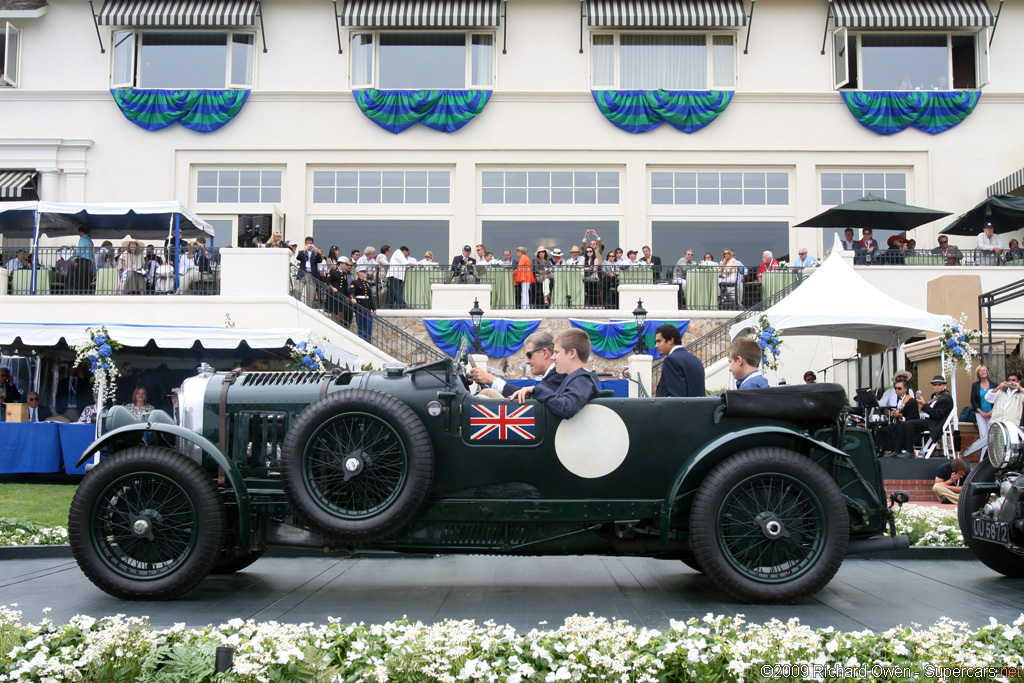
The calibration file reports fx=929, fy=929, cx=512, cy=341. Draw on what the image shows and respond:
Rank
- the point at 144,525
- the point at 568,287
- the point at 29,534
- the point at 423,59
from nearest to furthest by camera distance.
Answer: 1. the point at 144,525
2. the point at 29,534
3. the point at 568,287
4. the point at 423,59

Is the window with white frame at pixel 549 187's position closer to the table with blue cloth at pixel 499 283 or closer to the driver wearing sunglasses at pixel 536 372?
the table with blue cloth at pixel 499 283

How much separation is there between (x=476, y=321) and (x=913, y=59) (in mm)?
15481

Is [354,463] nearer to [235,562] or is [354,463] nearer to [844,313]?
[235,562]

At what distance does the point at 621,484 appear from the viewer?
5.83m

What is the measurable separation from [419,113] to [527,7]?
14.2ft

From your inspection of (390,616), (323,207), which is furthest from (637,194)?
(390,616)

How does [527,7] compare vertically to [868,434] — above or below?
above

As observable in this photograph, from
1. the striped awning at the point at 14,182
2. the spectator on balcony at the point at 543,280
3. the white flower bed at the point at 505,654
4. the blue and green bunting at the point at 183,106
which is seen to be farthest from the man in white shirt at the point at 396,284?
the white flower bed at the point at 505,654

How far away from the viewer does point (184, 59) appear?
85.8 ft

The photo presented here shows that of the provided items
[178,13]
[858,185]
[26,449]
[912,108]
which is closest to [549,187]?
[858,185]

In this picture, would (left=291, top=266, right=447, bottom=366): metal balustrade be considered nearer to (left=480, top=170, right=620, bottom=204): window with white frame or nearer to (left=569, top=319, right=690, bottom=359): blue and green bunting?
(left=569, top=319, right=690, bottom=359): blue and green bunting

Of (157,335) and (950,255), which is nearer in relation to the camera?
(157,335)

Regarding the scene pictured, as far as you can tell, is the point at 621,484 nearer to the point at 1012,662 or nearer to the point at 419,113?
the point at 1012,662

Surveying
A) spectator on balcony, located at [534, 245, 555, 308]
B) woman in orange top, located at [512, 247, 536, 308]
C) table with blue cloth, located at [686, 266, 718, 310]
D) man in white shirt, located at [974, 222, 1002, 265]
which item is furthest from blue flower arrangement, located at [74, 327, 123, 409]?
man in white shirt, located at [974, 222, 1002, 265]
